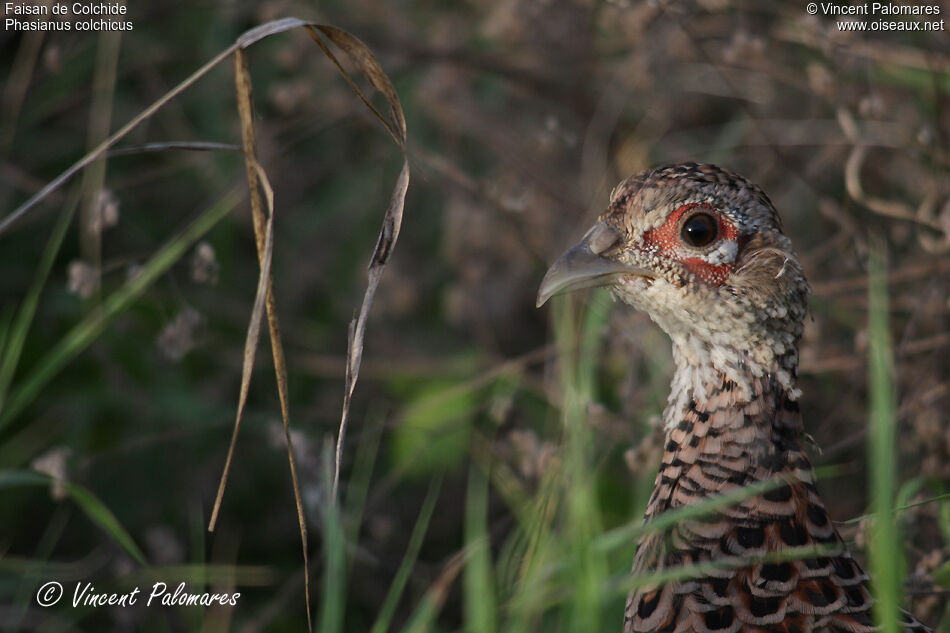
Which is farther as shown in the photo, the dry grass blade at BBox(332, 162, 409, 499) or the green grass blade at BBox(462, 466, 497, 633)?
the dry grass blade at BBox(332, 162, 409, 499)

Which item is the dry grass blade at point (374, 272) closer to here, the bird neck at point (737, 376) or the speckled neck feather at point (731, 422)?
the speckled neck feather at point (731, 422)

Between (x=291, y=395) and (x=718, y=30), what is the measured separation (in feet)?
7.13

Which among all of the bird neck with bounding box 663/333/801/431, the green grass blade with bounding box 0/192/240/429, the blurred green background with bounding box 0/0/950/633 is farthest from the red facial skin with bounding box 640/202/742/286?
the green grass blade with bounding box 0/192/240/429

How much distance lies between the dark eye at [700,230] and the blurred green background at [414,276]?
20.1 inches

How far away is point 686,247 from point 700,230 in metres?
0.04

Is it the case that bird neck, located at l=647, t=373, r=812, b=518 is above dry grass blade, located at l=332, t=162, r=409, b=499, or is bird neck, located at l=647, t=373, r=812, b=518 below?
below

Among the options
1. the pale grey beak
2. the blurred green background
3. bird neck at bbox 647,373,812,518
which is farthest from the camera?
the blurred green background

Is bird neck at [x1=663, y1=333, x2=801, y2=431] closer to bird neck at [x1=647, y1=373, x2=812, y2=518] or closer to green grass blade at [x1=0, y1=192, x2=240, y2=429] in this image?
bird neck at [x1=647, y1=373, x2=812, y2=518]

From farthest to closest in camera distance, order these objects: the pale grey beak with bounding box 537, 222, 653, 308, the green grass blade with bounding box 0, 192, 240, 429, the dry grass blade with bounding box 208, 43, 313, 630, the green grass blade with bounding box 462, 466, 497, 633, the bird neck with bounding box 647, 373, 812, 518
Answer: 1. the green grass blade with bounding box 0, 192, 240, 429
2. the pale grey beak with bounding box 537, 222, 653, 308
3. the bird neck with bounding box 647, 373, 812, 518
4. the dry grass blade with bounding box 208, 43, 313, 630
5. the green grass blade with bounding box 462, 466, 497, 633

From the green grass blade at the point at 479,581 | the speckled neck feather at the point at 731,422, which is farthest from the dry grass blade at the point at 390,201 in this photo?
the speckled neck feather at the point at 731,422

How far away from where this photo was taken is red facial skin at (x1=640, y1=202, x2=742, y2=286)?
1897 mm

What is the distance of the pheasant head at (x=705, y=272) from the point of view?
1870 millimetres

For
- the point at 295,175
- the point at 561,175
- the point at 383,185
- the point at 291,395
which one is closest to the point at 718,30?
the point at 561,175

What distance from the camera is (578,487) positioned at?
1.61 metres
